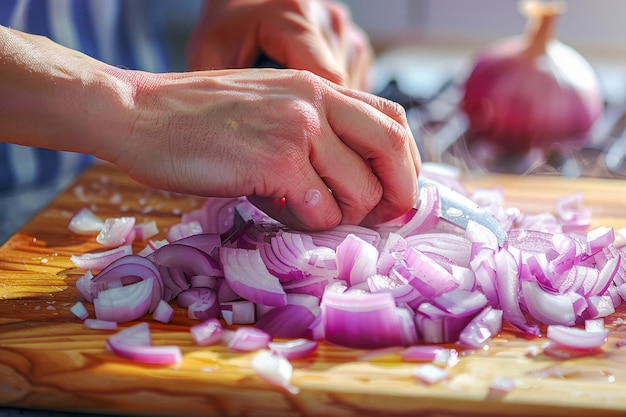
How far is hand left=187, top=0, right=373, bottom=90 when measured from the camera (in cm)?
144

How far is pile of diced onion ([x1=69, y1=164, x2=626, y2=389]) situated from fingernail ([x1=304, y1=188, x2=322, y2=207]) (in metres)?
0.06

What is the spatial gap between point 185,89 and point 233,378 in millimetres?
384

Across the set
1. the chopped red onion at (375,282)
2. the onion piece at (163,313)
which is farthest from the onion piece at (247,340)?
the onion piece at (163,313)

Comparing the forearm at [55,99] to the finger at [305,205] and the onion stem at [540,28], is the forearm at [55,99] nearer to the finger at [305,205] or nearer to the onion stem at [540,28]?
the finger at [305,205]

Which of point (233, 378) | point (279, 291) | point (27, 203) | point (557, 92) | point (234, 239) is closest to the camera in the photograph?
point (233, 378)

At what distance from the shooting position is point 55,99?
3.14 ft

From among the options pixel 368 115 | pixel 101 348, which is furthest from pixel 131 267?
pixel 368 115

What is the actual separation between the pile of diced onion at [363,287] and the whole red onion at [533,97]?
2.56 ft

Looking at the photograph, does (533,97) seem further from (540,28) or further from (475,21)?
(475,21)

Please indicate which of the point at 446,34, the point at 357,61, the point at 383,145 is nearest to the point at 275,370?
the point at 383,145

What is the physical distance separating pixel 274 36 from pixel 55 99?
0.61 meters

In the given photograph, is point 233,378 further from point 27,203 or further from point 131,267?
point 27,203

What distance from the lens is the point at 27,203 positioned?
5.51 feet

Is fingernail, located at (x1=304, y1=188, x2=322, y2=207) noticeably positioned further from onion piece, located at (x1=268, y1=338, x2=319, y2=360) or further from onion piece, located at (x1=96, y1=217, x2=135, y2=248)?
onion piece, located at (x1=96, y1=217, x2=135, y2=248)
